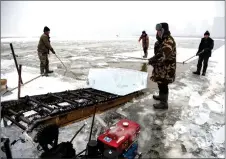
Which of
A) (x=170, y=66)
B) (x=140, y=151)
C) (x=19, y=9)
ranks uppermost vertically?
(x=19, y=9)

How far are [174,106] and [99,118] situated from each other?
2.16 m

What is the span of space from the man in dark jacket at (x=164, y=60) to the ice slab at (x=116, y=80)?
22.1 inches

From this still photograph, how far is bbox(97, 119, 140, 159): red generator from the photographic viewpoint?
2.66m

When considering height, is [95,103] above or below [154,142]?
above

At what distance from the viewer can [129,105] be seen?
207 inches

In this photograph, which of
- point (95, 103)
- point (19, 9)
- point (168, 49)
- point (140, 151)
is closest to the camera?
point (140, 151)

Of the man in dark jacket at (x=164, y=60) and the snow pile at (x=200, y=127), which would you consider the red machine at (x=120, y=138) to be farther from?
the man in dark jacket at (x=164, y=60)

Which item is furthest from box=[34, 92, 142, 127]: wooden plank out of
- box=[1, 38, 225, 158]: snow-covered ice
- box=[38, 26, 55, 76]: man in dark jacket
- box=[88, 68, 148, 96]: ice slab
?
box=[38, 26, 55, 76]: man in dark jacket

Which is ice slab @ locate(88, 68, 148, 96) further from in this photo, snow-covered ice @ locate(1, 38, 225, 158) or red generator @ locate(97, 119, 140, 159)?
red generator @ locate(97, 119, 140, 159)

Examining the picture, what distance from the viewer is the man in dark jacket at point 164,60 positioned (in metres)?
4.68

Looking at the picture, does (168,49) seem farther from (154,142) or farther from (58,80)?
(58,80)

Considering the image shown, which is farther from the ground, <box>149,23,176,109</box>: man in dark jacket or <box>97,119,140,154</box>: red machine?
<box>149,23,176,109</box>: man in dark jacket

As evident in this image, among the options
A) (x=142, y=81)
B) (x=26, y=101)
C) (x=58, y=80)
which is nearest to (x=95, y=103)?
(x=26, y=101)

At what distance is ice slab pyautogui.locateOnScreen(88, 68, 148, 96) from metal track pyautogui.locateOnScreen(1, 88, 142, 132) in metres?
0.38
